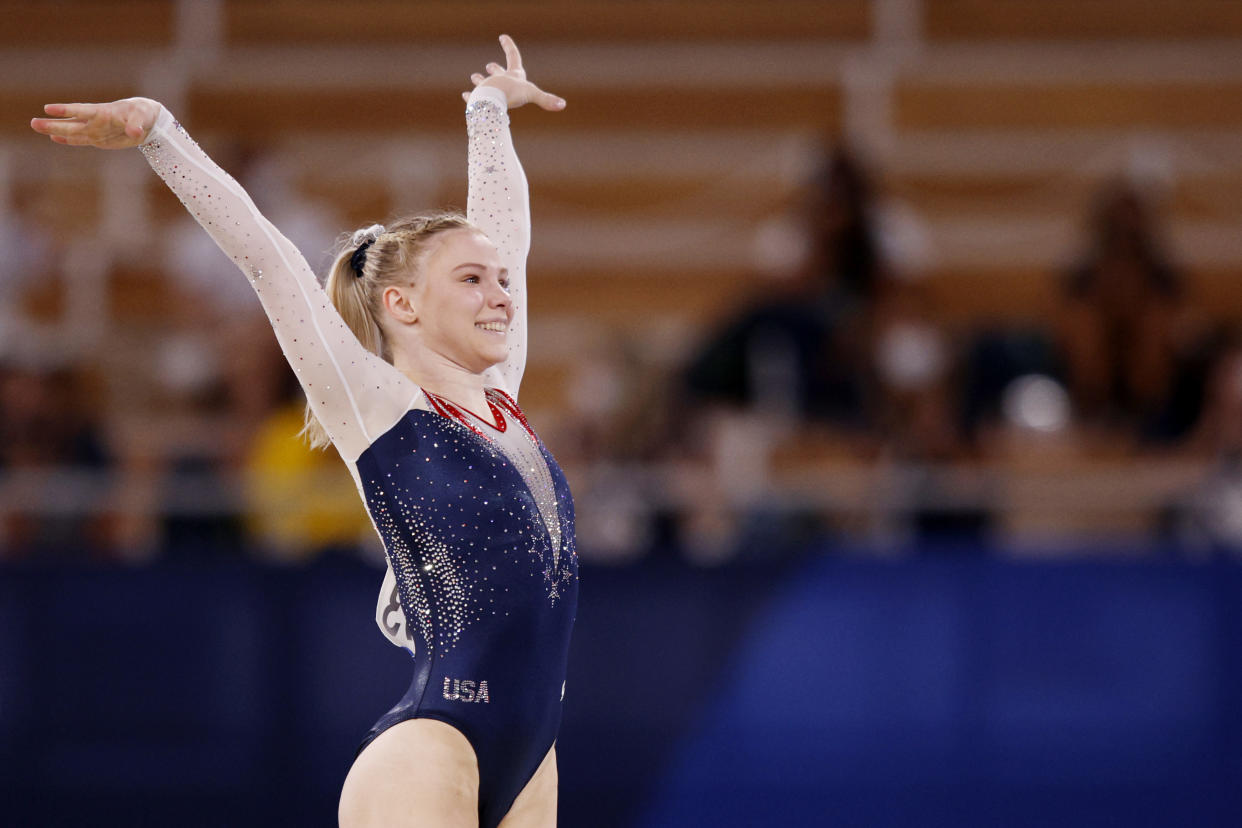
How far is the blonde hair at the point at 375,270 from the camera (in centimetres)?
305

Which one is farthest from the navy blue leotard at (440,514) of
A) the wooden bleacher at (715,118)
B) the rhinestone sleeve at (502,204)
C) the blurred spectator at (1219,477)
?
the wooden bleacher at (715,118)

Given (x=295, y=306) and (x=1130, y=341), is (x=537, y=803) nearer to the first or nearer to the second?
(x=295, y=306)

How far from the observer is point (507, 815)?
9.89 feet

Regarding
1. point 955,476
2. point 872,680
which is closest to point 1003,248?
point 955,476

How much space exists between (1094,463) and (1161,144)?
7.20 feet

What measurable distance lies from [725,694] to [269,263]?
9.69ft

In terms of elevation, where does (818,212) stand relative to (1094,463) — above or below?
above

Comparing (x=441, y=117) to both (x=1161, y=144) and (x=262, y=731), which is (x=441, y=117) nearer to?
(x=1161, y=144)

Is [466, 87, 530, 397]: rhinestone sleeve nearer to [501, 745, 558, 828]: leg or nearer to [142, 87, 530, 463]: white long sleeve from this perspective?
[142, 87, 530, 463]: white long sleeve

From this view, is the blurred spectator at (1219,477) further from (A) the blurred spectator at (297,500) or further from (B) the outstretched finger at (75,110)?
(B) the outstretched finger at (75,110)

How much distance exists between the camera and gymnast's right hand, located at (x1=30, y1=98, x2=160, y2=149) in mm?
2711

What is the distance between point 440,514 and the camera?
2893 mm

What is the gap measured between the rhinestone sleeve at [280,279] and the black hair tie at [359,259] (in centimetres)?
25

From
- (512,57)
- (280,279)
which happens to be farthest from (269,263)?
(512,57)
